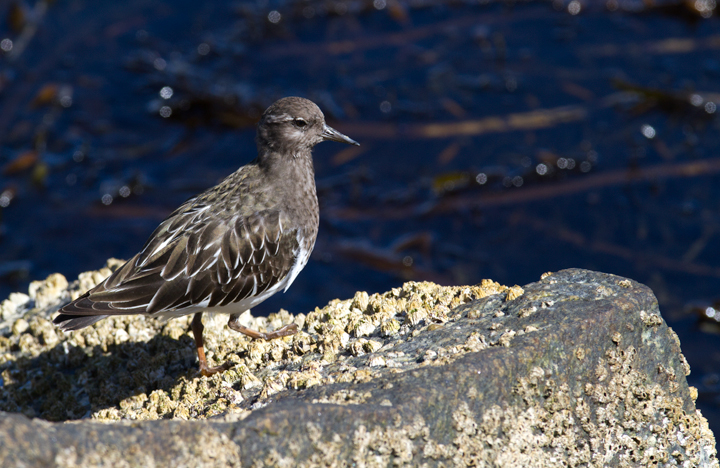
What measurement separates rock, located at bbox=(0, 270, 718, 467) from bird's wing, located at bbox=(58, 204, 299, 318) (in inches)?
14.2

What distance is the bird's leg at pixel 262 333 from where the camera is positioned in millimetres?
3985

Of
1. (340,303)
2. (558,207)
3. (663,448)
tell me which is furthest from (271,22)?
(663,448)

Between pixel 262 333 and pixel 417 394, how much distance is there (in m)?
1.49

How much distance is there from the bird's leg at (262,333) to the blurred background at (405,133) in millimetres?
2564

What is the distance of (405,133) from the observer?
8258 mm

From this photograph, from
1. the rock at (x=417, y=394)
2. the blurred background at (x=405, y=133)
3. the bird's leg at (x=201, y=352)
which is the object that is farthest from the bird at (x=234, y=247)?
the blurred background at (x=405, y=133)

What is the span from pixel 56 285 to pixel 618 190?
5.51 meters

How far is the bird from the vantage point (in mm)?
3959

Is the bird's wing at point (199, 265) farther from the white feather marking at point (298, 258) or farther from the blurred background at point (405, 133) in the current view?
the blurred background at point (405, 133)

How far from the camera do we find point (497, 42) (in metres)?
9.04

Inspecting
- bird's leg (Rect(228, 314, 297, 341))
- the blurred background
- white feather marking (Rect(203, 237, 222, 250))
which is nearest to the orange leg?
bird's leg (Rect(228, 314, 297, 341))

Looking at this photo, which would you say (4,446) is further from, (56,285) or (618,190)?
(618,190)

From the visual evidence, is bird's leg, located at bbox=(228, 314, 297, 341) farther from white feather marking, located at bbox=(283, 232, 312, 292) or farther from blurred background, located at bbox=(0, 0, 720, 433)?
blurred background, located at bbox=(0, 0, 720, 433)

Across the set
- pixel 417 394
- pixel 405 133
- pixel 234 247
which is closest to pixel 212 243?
pixel 234 247
